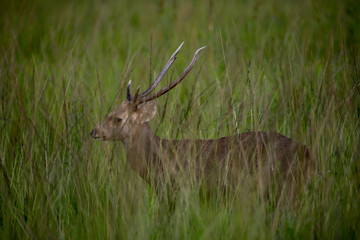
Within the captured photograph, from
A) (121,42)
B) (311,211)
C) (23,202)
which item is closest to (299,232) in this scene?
(311,211)

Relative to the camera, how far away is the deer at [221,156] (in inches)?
96.3

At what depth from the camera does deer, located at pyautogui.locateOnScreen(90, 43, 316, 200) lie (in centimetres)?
245

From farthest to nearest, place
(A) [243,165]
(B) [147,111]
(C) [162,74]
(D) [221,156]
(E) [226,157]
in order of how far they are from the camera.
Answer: (B) [147,111] < (C) [162,74] < (D) [221,156] < (E) [226,157] < (A) [243,165]

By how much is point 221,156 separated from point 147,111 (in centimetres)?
73

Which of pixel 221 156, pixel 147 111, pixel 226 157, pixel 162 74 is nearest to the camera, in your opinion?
pixel 226 157

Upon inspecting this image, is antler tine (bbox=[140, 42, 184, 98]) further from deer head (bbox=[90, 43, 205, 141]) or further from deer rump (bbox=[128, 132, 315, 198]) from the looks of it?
deer rump (bbox=[128, 132, 315, 198])

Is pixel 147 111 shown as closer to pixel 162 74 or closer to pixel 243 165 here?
pixel 162 74

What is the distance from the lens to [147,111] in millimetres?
3256

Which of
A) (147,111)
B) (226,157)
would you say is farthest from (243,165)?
(147,111)

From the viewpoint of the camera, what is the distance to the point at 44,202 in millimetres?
2518

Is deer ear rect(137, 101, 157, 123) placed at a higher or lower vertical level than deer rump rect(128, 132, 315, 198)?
higher

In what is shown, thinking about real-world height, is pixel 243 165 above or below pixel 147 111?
below

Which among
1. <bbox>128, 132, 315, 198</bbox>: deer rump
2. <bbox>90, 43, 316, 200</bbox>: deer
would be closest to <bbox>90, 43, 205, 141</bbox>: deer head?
<bbox>90, 43, 316, 200</bbox>: deer

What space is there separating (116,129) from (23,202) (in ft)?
2.54
